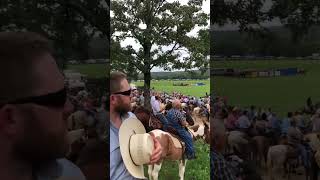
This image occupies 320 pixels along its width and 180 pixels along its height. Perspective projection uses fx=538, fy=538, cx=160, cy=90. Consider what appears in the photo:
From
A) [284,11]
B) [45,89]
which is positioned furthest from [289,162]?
[45,89]

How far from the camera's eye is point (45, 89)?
12.5 feet

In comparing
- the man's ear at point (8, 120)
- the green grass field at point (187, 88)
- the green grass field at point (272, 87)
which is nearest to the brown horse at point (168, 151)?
the green grass field at point (187, 88)

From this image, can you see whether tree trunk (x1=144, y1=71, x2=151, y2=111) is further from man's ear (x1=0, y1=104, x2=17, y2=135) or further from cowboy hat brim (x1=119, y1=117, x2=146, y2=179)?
man's ear (x1=0, y1=104, x2=17, y2=135)

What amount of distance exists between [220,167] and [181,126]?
1.28 metres

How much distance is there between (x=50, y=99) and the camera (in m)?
3.88

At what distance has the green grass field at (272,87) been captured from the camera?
4.36 metres

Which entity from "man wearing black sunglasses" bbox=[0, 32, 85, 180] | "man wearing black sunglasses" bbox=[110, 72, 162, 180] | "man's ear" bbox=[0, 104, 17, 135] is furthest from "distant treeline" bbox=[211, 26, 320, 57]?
"man's ear" bbox=[0, 104, 17, 135]

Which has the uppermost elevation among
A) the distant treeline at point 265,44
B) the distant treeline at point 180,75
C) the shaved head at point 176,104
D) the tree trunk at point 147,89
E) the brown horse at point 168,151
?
the distant treeline at point 265,44

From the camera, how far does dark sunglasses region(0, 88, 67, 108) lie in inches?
147

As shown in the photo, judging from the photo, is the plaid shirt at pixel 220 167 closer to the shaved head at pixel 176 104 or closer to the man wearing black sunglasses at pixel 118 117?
the man wearing black sunglasses at pixel 118 117

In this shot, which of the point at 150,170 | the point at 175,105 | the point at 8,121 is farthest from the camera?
the point at 175,105

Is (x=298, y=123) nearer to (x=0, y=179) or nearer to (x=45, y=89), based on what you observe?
(x=45, y=89)

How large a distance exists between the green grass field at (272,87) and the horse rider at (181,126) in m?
1.31

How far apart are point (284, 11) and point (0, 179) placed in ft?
8.48
